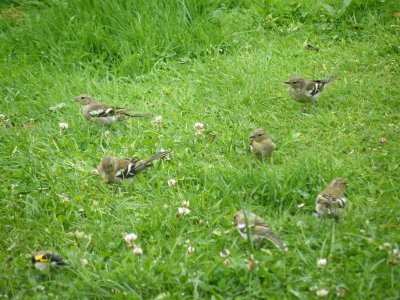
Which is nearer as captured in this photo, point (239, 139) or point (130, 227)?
point (130, 227)

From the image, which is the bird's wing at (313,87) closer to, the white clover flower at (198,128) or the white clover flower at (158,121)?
the white clover flower at (198,128)

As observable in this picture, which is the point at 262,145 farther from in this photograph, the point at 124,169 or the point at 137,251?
the point at 137,251

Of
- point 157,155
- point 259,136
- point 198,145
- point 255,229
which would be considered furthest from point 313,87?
point 255,229

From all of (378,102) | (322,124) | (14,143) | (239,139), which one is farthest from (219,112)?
(14,143)

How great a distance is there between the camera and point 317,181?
254 inches

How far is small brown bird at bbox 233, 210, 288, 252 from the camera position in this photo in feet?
17.8

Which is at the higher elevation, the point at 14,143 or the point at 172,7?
the point at 172,7

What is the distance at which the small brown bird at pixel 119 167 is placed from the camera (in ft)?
22.4

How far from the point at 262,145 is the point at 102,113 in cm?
218

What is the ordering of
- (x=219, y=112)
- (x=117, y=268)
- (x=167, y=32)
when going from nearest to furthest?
Answer: (x=117, y=268) → (x=219, y=112) → (x=167, y=32)

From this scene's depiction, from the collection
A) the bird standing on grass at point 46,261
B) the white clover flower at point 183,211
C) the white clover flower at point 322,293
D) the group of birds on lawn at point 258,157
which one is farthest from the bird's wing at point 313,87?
the bird standing on grass at point 46,261

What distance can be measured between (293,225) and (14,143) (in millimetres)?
3803

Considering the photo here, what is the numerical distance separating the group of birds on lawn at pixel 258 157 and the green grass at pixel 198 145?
126mm

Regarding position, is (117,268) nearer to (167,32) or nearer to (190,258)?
(190,258)
